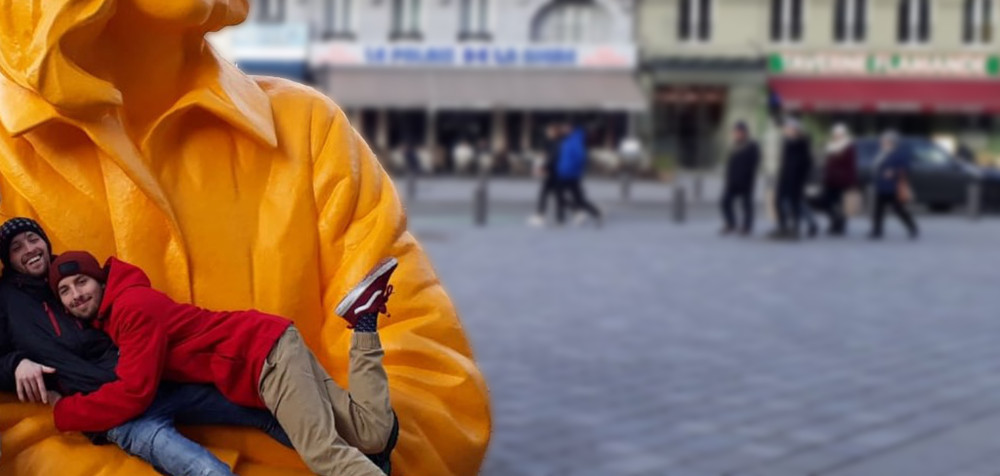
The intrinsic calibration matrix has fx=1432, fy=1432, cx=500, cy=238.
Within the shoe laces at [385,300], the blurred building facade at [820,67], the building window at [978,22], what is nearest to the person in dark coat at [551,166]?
the shoe laces at [385,300]

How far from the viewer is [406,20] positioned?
129ft

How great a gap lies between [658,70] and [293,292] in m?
36.0

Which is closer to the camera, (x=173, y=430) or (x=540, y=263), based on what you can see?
(x=173, y=430)

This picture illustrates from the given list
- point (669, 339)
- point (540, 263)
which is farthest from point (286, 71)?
point (669, 339)

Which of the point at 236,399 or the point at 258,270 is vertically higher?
the point at 258,270

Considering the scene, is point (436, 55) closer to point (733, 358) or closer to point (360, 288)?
point (733, 358)

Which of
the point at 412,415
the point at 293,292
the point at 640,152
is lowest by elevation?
the point at 640,152

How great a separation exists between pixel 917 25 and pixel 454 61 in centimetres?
1239

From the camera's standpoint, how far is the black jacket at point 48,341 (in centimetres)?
233

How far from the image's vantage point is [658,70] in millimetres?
37875

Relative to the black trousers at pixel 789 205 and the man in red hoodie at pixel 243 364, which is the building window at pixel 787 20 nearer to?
the black trousers at pixel 789 205

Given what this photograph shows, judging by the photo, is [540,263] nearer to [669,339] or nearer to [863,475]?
[669,339]

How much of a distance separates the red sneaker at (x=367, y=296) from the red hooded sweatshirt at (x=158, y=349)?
143 mm

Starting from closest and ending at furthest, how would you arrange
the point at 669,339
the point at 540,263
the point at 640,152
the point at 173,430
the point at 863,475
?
1. the point at 173,430
2. the point at 863,475
3. the point at 669,339
4. the point at 540,263
5. the point at 640,152
